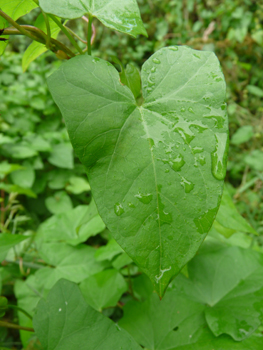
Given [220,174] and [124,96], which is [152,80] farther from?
[220,174]

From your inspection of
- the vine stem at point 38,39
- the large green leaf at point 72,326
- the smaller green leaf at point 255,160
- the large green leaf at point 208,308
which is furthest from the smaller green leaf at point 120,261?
the smaller green leaf at point 255,160

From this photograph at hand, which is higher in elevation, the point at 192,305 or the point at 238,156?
the point at 192,305

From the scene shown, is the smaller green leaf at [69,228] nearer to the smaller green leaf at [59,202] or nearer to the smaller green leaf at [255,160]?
the smaller green leaf at [59,202]

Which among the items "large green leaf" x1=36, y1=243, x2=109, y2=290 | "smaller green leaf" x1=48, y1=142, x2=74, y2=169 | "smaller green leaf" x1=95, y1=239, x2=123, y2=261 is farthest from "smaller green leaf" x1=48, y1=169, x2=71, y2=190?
"smaller green leaf" x1=95, y1=239, x2=123, y2=261

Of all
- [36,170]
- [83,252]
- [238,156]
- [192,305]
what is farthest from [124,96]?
[238,156]

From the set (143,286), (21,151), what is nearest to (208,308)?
(143,286)
